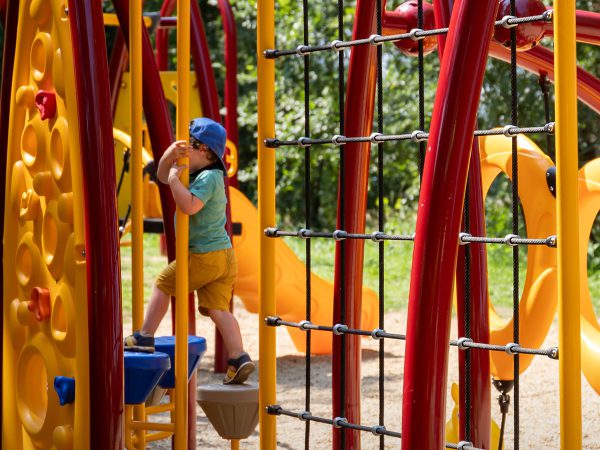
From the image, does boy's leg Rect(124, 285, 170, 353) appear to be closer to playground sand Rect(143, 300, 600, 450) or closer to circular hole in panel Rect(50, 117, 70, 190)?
circular hole in panel Rect(50, 117, 70, 190)

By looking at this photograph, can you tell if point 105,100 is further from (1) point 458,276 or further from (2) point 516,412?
(2) point 516,412

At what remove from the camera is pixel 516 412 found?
8.41ft

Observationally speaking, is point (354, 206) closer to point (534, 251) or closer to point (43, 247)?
point (43, 247)


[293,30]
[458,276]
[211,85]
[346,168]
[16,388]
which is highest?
[293,30]

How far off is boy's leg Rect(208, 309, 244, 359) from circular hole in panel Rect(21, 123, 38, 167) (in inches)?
38.5

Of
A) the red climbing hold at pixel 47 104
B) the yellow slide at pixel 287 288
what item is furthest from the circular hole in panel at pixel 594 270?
the red climbing hold at pixel 47 104

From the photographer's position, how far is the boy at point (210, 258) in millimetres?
3912

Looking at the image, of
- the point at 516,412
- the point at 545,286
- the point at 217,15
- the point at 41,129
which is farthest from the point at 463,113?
the point at 217,15

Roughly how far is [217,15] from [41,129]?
18555mm

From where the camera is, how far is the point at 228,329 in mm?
4078

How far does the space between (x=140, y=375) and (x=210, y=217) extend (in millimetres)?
800

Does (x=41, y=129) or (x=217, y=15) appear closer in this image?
(x=41, y=129)

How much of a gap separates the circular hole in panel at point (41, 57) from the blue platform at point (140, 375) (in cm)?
90

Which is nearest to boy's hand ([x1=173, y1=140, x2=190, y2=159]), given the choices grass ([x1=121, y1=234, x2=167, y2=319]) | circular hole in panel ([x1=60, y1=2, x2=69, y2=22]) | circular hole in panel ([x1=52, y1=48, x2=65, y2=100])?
circular hole in panel ([x1=52, y1=48, x2=65, y2=100])
